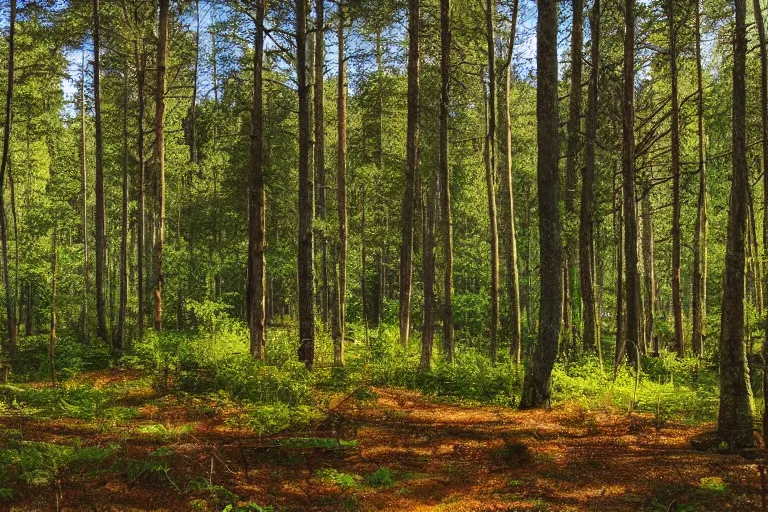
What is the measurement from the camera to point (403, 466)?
6.54 metres

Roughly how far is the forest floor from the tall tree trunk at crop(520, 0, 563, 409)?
0.87 meters

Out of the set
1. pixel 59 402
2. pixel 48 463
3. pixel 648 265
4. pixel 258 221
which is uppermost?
pixel 258 221

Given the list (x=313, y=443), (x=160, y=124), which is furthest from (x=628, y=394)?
A: (x=160, y=124)

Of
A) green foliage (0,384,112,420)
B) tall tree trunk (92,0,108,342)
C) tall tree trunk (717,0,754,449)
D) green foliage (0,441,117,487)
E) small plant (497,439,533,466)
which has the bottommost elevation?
small plant (497,439,533,466)

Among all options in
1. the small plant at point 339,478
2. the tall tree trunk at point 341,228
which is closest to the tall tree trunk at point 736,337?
the small plant at point 339,478

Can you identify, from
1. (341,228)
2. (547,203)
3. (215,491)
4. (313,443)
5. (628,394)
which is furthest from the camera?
(341,228)

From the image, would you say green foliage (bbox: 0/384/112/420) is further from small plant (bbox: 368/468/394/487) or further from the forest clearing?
small plant (bbox: 368/468/394/487)

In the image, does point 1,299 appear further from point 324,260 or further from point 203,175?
point 324,260

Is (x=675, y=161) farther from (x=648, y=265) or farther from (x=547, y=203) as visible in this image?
(x=648, y=265)

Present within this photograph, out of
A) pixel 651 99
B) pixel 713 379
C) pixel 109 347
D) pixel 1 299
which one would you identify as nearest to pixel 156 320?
pixel 109 347

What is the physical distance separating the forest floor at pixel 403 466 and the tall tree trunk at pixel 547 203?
0.87 meters

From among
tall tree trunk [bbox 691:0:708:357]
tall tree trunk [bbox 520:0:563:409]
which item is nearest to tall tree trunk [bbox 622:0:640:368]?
tall tree trunk [bbox 691:0:708:357]

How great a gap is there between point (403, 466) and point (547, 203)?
16.3 feet

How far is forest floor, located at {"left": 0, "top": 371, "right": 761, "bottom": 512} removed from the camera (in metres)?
5.11
